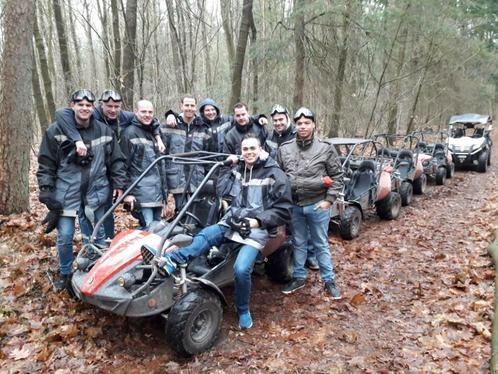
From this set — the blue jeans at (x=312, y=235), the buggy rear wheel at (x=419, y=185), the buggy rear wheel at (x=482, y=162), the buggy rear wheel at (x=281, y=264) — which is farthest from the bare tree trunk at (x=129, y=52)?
the buggy rear wheel at (x=482, y=162)

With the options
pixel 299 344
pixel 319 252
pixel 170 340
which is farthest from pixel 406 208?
pixel 170 340

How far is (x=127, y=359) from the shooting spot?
3.51m

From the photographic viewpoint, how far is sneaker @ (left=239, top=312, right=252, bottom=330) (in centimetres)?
399

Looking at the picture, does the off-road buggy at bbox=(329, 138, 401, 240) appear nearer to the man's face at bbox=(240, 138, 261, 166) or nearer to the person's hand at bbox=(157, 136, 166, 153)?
the man's face at bbox=(240, 138, 261, 166)

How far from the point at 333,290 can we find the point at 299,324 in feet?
2.43

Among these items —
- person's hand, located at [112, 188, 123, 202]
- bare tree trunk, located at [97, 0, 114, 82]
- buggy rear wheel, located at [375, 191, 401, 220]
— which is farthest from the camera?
bare tree trunk, located at [97, 0, 114, 82]

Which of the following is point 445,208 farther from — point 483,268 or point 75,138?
point 75,138

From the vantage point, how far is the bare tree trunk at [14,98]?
548cm

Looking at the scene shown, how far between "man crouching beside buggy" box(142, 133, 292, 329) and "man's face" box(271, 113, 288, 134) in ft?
4.85

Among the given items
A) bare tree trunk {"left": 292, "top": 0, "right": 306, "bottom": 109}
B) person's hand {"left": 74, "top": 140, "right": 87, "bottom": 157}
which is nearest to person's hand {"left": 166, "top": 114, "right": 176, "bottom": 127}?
person's hand {"left": 74, "top": 140, "right": 87, "bottom": 157}

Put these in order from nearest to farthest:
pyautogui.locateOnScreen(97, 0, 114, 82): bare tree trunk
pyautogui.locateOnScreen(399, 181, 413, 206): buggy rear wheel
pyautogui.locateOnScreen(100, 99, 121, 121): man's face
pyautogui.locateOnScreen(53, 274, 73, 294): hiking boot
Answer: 1. pyautogui.locateOnScreen(53, 274, 73, 294): hiking boot
2. pyautogui.locateOnScreen(100, 99, 121, 121): man's face
3. pyautogui.locateOnScreen(399, 181, 413, 206): buggy rear wheel
4. pyautogui.locateOnScreen(97, 0, 114, 82): bare tree trunk

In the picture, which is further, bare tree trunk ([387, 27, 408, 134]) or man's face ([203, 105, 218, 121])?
bare tree trunk ([387, 27, 408, 134])

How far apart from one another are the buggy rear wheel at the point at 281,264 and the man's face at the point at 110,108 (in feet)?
8.19

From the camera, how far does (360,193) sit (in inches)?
298
